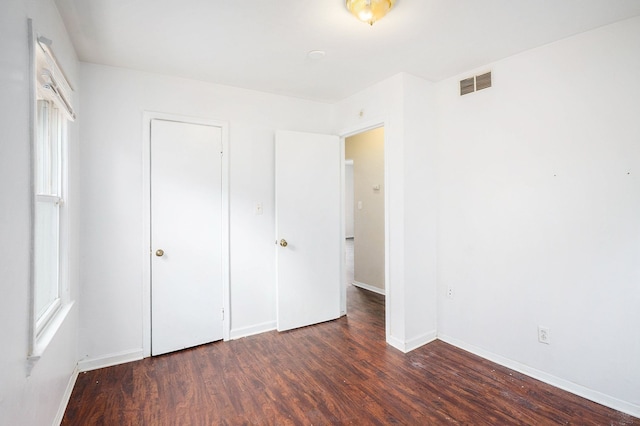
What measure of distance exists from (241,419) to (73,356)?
142 centimetres

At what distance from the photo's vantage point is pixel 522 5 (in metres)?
1.81

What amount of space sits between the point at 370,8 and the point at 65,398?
306 centimetres

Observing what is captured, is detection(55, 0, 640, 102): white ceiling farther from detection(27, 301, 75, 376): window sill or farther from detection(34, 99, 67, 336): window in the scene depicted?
detection(27, 301, 75, 376): window sill

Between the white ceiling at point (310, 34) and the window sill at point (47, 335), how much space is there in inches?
72.2

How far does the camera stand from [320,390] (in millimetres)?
2174

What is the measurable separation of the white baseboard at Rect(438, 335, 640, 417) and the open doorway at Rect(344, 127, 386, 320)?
1.81 metres

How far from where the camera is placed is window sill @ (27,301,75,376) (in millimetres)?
1306

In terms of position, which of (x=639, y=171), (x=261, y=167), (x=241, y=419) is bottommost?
(x=241, y=419)

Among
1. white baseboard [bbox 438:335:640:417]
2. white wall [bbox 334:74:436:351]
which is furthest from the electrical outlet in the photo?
white wall [bbox 334:74:436:351]

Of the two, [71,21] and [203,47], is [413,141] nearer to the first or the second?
[203,47]

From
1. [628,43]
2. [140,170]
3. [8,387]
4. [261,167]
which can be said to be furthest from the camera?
[261,167]

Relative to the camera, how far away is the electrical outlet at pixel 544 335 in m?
2.27

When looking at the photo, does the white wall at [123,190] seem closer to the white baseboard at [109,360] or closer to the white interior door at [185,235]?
the white baseboard at [109,360]

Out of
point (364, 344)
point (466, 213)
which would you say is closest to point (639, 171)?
point (466, 213)
